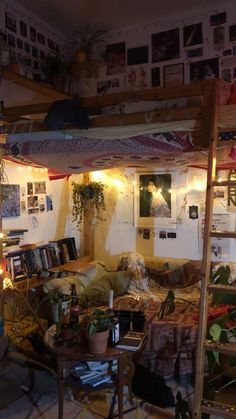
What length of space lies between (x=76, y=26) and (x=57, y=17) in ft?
0.97

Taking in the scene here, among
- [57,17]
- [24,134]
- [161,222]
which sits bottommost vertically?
[161,222]

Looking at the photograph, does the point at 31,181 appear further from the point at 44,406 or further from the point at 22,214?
the point at 44,406

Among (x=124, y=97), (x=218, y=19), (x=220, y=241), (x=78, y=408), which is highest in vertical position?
(x=218, y=19)

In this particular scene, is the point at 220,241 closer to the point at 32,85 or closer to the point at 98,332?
the point at 98,332

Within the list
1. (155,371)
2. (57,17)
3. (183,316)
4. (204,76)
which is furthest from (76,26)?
(155,371)

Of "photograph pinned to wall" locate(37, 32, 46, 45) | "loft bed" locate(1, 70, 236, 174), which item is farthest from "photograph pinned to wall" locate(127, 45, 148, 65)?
"loft bed" locate(1, 70, 236, 174)

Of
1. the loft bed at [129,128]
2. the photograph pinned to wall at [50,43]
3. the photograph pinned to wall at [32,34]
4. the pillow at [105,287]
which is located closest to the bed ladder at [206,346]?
the loft bed at [129,128]

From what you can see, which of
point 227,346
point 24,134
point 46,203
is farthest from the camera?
point 46,203

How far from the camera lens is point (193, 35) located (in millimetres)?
3789

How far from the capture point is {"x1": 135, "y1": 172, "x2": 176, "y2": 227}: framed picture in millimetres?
4418

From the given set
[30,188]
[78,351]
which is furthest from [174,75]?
[78,351]

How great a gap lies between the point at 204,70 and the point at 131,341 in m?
2.85

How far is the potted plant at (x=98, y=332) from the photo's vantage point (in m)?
2.19

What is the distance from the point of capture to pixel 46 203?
4.30 m
